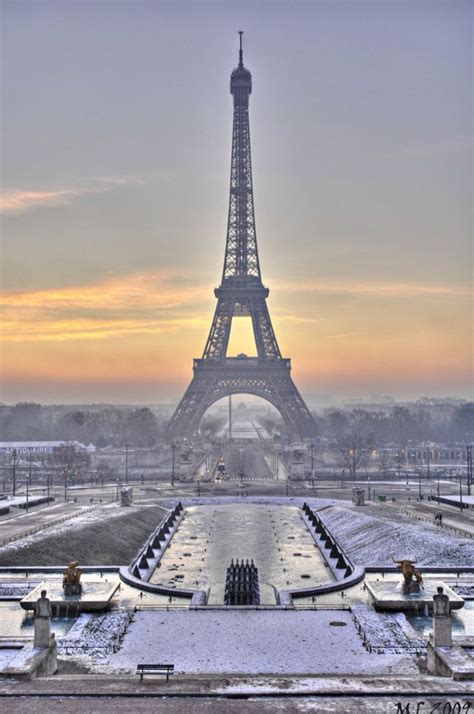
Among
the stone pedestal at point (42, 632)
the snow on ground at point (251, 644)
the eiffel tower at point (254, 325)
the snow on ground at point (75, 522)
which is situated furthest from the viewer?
the eiffel tower at point (254, 325)

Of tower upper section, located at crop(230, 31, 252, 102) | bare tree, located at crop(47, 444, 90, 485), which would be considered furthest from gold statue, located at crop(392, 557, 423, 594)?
tower upper section, located at crop(230, 31, 252, 102)

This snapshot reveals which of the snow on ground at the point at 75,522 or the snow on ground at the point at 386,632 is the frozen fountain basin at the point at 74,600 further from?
the snow on ground at the point at 386,632

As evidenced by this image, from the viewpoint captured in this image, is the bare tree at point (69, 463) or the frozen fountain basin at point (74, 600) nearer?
the frozen fountain basin at point (74, 600)

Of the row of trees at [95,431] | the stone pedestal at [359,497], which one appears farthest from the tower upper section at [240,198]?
the stone pedestal at [359,497]

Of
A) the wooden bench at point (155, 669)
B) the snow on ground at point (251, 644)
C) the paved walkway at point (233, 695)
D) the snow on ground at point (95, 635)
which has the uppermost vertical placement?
the paved walkway at point (233, 695)

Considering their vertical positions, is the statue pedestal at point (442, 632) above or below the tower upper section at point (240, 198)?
below

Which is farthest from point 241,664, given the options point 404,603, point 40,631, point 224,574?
point 224,574

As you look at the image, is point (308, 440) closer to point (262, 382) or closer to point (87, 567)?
point (262, 382)
